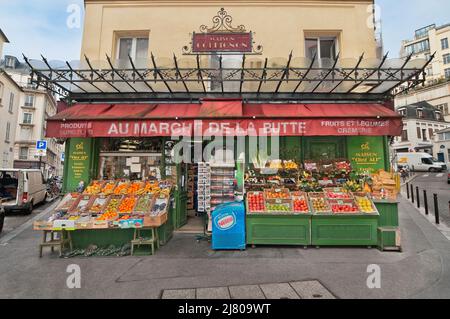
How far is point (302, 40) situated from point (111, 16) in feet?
21.9

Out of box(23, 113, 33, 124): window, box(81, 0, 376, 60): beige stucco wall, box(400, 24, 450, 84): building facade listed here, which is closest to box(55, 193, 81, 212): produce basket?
box(81, 0, 376, 60): beige stucco wall

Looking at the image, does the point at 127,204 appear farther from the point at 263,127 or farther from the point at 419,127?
the point at 419,127

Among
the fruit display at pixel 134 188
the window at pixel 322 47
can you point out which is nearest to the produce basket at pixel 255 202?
the fruit display at pixel 134 188

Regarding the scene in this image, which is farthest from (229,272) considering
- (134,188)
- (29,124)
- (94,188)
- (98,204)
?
(29,124)

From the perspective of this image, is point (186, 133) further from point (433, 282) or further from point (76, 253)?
point (433, 282)

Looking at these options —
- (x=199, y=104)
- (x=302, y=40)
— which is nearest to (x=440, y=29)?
(x=302, y=40)

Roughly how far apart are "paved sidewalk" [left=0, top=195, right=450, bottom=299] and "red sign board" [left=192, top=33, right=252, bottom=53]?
19.8 ft

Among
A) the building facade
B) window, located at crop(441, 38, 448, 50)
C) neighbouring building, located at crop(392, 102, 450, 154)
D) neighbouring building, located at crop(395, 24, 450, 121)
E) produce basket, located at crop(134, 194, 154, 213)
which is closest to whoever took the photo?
produce basket, located at crop(134, 194, 154, 213)

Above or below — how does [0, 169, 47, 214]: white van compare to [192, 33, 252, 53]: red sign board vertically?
below

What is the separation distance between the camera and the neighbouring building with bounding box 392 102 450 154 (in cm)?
4331

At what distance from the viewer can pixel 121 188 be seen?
7020mm

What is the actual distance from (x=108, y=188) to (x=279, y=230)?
4834mm

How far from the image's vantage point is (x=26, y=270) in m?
4.98

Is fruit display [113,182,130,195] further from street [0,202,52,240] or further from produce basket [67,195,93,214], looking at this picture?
street [0,202,52,240]
